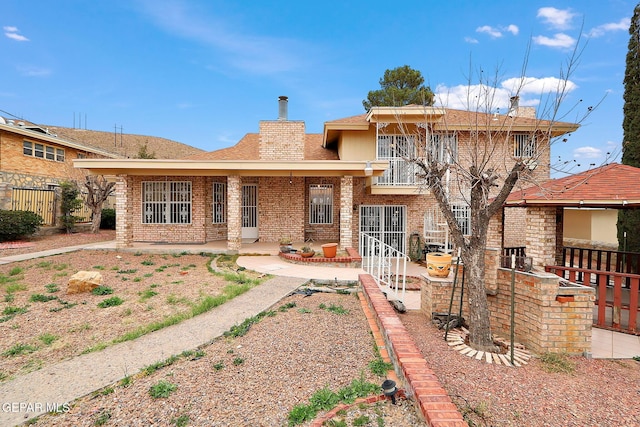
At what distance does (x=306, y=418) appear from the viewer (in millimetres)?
2600

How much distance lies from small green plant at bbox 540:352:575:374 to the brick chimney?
10672 mm

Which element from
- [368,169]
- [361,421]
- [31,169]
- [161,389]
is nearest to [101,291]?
[161,389]

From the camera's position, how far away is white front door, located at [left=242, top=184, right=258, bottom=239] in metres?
12.9

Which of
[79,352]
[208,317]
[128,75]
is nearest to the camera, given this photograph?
[79,352]

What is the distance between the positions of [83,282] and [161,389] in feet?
15.5

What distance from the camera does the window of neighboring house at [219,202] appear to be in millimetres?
12992

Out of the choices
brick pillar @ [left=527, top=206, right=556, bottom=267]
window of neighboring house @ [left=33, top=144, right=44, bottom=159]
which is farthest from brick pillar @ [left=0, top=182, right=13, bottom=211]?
brick pillar @ [left=527, top=206, right=556, bottom=267]

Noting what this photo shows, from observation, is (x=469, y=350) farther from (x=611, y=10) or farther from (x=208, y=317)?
(x=611, y=10)

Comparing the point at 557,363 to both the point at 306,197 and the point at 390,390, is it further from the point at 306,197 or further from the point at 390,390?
the point at 306,197

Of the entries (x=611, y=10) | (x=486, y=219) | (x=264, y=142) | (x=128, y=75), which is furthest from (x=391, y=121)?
(x=128, y=75)

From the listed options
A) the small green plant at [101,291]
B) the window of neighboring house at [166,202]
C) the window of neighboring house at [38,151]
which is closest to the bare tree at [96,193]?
the window of neighboring house at [38,151]

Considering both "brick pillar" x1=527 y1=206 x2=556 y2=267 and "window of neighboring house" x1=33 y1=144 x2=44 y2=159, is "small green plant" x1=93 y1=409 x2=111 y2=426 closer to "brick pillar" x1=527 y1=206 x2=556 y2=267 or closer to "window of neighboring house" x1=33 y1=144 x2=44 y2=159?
"brick pillar" x1=527 y1=206 x2=556 y2=267

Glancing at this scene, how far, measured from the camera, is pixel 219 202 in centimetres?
1316

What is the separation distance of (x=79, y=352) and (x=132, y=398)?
1.64m
